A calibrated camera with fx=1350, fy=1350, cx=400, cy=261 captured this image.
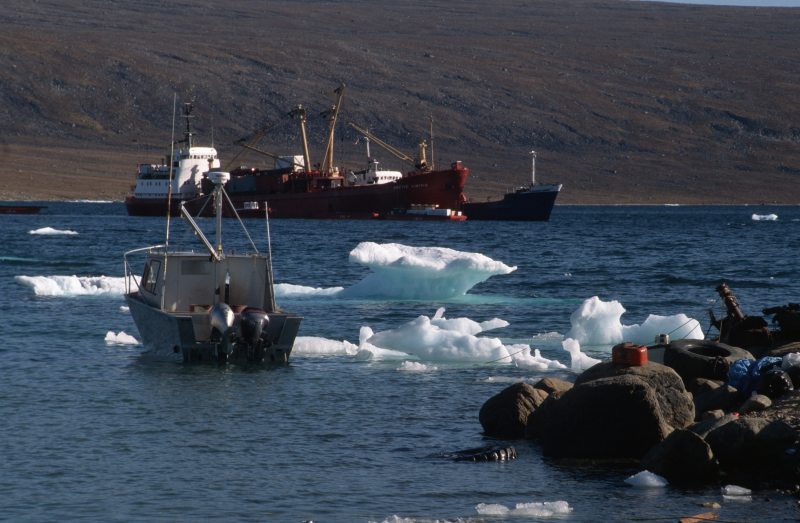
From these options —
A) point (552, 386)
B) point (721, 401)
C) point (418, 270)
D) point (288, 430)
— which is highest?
point (418, 270)

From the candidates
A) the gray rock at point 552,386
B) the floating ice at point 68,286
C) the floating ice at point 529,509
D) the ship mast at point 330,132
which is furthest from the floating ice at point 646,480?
the ship mast at point 330,132

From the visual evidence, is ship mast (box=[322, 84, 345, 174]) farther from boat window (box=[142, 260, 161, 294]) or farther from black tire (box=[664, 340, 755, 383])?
black tire (box=[664, 340, 755, 383])

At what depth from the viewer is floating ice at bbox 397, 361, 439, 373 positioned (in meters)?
24.9

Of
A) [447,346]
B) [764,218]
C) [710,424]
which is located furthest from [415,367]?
[764,218]

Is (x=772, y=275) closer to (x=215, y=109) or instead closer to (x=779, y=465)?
(x=779, y=465)

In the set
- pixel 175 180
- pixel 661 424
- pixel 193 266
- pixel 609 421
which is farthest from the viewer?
pixel 175 180

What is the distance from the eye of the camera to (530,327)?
Result: 32.8 meters

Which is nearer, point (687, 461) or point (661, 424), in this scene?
point (687, 461)

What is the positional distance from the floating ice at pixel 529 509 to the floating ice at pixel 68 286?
2664cm

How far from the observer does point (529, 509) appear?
48.4 ft

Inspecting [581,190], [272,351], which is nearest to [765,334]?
[272,351]

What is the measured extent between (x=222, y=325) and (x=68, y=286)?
16450mm

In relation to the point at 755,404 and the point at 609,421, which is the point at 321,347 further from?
the point at 755,404

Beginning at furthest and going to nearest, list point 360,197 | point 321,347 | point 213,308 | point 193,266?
point 360,197 < point 321,347 < point 193,266 < point 213,308
